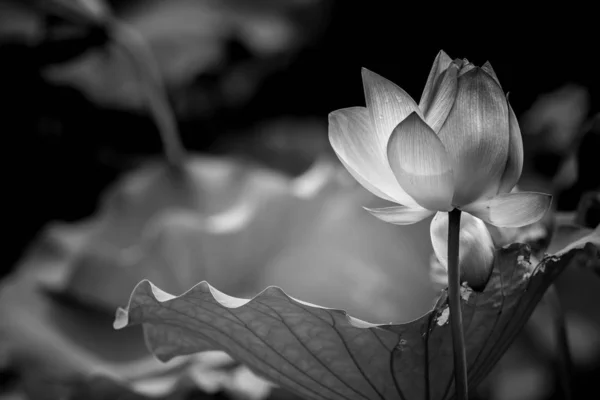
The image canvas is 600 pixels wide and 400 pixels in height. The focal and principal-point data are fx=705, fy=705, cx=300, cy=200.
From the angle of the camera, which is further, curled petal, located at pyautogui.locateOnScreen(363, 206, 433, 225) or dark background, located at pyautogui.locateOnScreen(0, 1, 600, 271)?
dark background, located at pyautogui.locateOnScreen(0, 1, 600, 271)

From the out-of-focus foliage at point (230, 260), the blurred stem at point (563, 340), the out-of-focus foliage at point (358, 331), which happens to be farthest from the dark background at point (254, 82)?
the out-of-focus foliage at point (358, 331)

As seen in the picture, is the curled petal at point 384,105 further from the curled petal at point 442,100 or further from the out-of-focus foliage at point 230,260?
the out-of-focus foliage at point 230,260

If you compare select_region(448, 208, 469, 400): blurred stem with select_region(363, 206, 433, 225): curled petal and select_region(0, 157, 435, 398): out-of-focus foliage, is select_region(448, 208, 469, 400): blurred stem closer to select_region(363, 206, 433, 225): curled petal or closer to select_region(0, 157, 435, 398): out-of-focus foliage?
select_region(363, 206, 433, 225): curled petal

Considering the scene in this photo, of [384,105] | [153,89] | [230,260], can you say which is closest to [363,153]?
[384,105]

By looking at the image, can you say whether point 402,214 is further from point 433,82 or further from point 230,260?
point 230,260

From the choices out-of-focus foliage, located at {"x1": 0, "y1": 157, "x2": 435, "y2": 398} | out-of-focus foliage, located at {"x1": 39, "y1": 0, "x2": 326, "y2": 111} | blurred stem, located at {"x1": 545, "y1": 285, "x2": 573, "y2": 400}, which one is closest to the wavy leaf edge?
blurred stem, located at {"x1": 545, "y1": 285, "x2": 573, "y2": 400}

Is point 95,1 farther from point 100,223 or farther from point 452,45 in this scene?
point 452,45

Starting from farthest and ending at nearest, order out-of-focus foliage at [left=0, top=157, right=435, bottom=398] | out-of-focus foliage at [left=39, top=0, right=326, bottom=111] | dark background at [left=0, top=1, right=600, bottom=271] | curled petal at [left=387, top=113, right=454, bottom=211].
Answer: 1. out-of-focus foliage at [left=39, top=0, right=326, bottom=111]
2. dark background at [left=0, top=1, right=600, bottom=271]
3. out-of-focus foliage at [left=0, top=157, right=435, bottom=398]
4. curled petal at [left=387, top=113, right=454, bottom=211]
